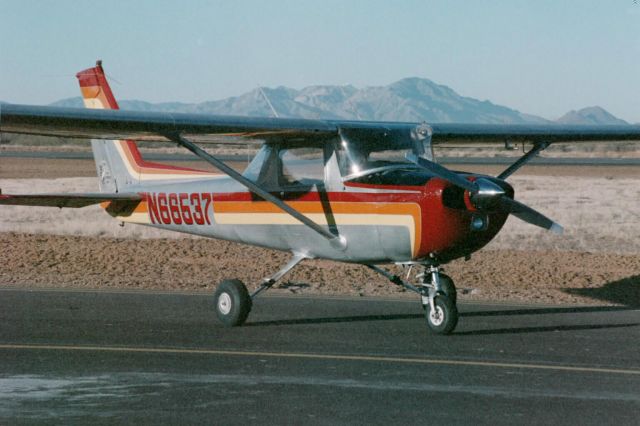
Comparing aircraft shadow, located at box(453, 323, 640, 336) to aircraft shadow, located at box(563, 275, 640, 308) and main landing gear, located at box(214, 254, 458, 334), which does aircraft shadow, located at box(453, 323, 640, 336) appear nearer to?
main landing gear, located at box(214, 254, 458, 334)

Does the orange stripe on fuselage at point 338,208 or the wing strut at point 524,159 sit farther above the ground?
the wing strut at point 524,159

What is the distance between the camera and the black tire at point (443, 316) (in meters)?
12.6

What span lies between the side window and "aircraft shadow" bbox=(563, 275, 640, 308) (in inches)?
218

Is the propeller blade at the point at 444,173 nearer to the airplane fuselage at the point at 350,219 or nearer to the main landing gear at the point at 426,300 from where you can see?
the airplane fuselage at the point at 350,219

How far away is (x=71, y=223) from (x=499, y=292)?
14.2 metres

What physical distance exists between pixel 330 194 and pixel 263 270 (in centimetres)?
609

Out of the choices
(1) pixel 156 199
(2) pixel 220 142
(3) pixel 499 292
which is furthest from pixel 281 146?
(3) pixel 499 292

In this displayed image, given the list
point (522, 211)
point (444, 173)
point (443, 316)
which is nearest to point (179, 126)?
point (444, 173)

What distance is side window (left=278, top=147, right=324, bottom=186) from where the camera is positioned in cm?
1354

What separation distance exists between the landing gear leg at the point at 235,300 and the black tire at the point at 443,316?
1.94 m

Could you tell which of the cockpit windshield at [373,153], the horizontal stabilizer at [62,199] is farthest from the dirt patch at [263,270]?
the cockpit windshield at [373,153]

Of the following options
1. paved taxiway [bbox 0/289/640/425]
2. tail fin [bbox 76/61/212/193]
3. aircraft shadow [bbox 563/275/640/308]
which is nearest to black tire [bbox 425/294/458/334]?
paved taxiway [bbox 0/289/640/425]

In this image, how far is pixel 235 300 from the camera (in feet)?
44.8

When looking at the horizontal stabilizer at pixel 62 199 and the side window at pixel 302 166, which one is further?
the horizontal stabilizer at pixel 62 199
